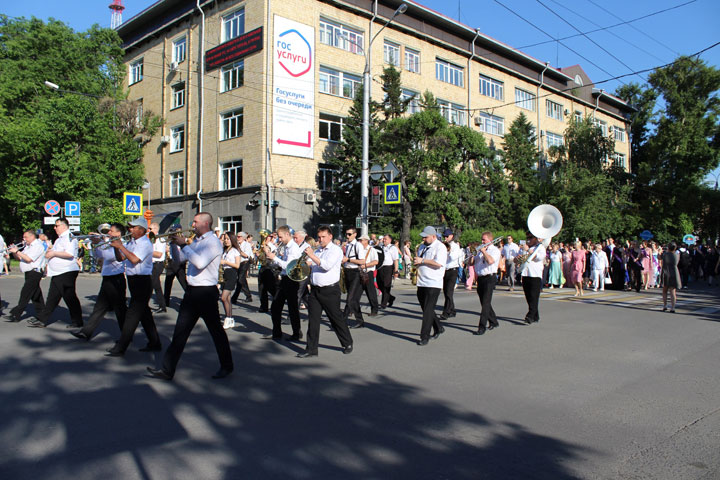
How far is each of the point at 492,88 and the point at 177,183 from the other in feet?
78.2

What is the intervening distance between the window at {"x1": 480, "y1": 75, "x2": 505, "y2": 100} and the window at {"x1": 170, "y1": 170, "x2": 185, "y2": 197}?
72.1 feet

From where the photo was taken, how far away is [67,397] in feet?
16.9

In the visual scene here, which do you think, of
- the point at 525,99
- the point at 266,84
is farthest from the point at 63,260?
the point at 525,99

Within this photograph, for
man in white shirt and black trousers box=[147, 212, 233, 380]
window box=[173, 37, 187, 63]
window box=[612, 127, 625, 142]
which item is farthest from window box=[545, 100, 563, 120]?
man in white shirt and black trousers box=[147, 212, 233, 380]

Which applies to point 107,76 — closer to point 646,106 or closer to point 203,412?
point 203,412

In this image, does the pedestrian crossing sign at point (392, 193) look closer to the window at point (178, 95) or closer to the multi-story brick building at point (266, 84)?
the multi-story brick building at point (266, 84)

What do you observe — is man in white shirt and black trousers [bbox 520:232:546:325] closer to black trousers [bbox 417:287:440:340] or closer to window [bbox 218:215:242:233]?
black trousers [bbox 417:287:440:340]

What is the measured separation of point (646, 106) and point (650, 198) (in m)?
11.8

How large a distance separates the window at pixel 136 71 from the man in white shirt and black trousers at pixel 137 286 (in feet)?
109

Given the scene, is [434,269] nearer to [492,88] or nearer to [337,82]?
[337,82]

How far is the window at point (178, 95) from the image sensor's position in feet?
107

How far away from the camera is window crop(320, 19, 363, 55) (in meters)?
29.1

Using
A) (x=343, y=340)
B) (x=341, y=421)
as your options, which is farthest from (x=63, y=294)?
(x=341, y=421)

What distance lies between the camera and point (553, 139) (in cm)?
4709
